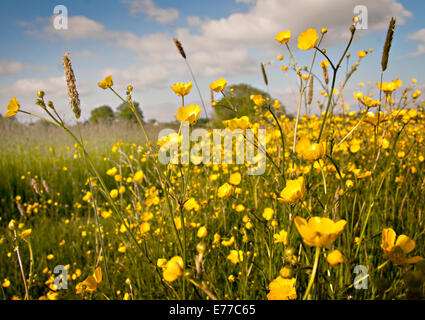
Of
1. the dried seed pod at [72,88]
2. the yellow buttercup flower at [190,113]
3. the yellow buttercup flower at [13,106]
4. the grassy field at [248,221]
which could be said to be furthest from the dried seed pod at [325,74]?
the yellow buttercup flower at [13,106]

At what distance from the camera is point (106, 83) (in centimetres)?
92

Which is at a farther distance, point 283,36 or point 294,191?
A: point 283,36

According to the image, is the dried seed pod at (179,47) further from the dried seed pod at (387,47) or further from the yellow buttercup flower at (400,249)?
the yellow buttercup flower at (400,249)

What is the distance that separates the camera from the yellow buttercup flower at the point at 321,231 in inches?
19.6

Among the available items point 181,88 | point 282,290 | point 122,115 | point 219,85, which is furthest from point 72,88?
point 122,115

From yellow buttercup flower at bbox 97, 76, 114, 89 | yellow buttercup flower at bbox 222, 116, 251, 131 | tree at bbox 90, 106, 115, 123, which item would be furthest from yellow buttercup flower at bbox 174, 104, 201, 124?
tree at bbox 90, 106, 115, 123

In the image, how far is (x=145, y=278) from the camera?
1446 mm

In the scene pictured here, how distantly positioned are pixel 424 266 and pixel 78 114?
3.42 feet

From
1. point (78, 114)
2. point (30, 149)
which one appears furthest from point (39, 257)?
point (30, 149)

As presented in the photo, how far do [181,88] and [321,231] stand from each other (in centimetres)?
64

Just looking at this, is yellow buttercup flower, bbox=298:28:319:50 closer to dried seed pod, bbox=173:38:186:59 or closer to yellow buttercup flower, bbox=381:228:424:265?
dried seed pod, bbox=173:38:186:59

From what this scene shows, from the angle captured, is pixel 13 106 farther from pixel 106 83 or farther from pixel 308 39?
pixel 308 39
